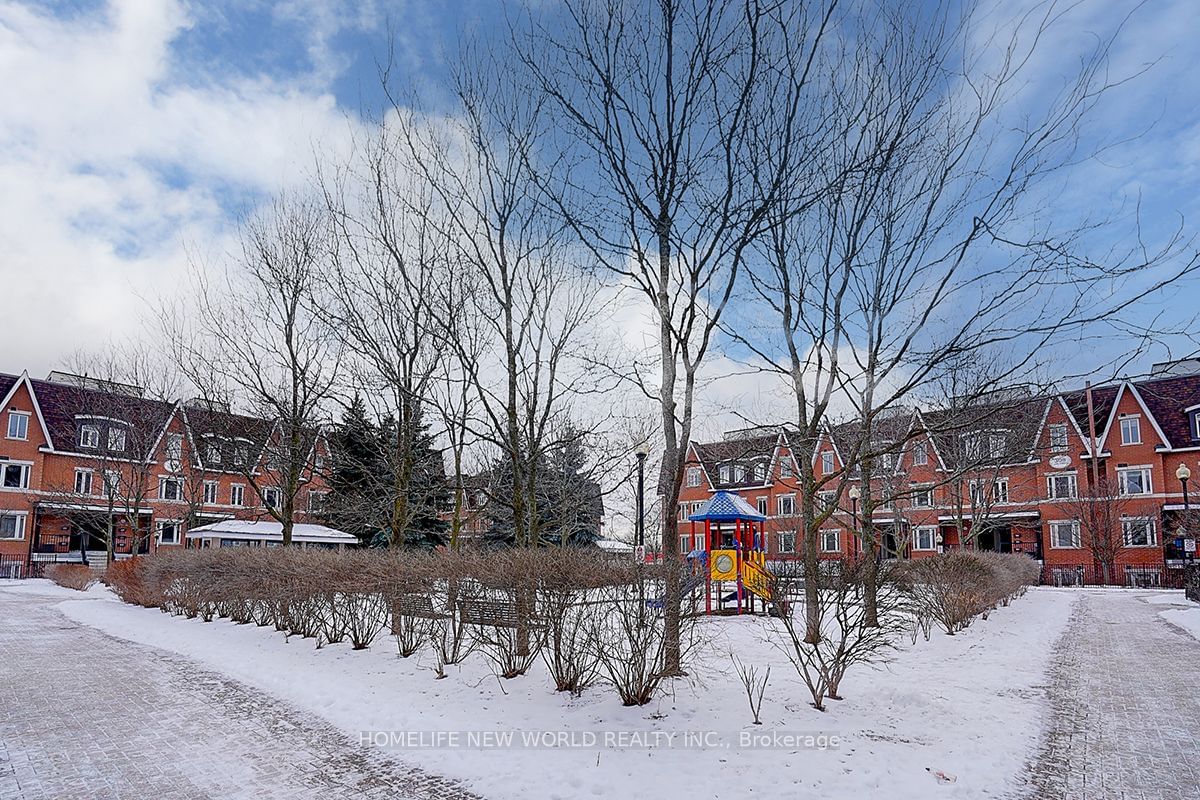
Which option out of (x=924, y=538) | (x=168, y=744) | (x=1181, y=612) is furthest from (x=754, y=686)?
(x=924, y=538)

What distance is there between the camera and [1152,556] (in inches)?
1420

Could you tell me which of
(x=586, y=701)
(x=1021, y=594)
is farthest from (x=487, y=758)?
(x=1021, y=594)

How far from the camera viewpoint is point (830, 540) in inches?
1907

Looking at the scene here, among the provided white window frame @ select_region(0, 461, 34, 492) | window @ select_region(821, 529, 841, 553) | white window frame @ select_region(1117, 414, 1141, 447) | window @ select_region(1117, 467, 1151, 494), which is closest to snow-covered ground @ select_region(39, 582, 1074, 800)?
window @ select_region(1117, 467, 1151, 494)

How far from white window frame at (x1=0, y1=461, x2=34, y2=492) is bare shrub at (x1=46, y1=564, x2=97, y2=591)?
30.1 ft

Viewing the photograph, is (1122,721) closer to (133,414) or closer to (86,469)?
(133,414)

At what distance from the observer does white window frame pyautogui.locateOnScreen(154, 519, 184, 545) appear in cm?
4125

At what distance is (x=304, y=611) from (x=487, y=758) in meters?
7.35

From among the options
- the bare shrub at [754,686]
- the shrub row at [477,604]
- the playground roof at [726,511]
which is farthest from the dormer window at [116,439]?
the bare shrub at [754,686]

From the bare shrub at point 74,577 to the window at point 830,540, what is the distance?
37.7m

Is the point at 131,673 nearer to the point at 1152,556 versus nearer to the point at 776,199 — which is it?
the point at 776,199

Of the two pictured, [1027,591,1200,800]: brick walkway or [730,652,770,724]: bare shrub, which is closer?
[1027,591,1200,800]: brick walkway

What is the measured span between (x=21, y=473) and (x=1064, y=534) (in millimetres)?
52996

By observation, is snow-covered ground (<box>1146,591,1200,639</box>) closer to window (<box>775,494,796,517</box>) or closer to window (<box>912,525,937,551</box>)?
window (<box>912,525,937,551</box>)
